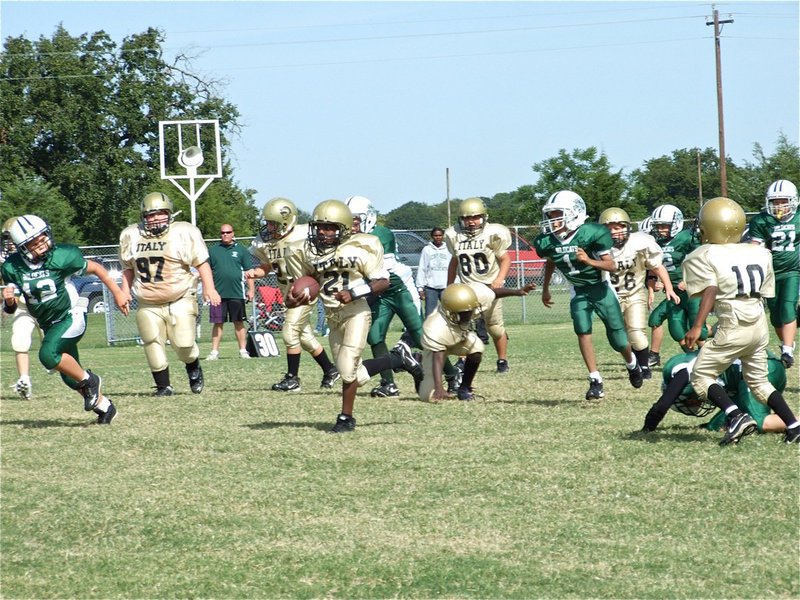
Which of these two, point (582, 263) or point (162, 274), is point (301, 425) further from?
point (582, 263)

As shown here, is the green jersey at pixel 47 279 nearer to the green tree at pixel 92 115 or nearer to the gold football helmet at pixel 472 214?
the gold football helmet at pixel 472 214

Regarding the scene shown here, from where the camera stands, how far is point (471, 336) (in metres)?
9.88

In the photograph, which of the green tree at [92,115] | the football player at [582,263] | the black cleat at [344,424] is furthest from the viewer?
the green tree at [92,115]

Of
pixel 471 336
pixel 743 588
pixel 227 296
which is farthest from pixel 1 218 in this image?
pixel 743 588

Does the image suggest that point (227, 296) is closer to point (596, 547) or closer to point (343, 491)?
point (343, 491)

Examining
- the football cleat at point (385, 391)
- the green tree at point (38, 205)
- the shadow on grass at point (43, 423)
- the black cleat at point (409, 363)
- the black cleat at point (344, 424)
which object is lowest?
the football cleat at point (385, 391)

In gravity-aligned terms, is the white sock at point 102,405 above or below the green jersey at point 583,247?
below

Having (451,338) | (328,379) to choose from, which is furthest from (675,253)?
(328,379)

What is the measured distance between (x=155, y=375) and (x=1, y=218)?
2470 centimetres

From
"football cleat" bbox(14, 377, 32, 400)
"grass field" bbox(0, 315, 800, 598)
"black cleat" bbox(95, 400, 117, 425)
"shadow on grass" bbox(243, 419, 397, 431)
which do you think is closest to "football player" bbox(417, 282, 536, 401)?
"grass field" bbox(0, 315, 800, 598)

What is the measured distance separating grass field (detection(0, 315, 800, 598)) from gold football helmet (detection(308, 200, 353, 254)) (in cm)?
136

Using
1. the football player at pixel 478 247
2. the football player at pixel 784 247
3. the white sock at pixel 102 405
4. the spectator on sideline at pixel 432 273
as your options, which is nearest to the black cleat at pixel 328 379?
the football player at pixel 478 247

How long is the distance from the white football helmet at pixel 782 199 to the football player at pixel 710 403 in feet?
10.2

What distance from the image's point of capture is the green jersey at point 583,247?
980cm
